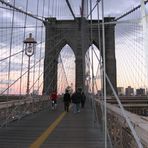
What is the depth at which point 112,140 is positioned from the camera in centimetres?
573

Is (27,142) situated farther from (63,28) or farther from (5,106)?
(63,28)

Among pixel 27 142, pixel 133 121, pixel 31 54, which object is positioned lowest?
pixel 27 142

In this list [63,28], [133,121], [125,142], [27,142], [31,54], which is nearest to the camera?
[133,121]

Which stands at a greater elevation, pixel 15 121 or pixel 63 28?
pixel 63 28

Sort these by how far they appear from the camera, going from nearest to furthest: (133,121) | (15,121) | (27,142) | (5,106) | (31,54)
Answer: (133,121) → (27,142) → (5,106) → (15,121) → (31,54)

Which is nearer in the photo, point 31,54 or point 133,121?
point 133,121

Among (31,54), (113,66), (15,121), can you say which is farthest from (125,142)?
(113,66)

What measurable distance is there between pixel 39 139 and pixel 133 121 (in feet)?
12.7

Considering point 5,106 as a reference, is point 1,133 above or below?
below

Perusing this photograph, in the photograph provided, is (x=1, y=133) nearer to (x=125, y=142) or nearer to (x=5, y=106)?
(x=5, y=106)

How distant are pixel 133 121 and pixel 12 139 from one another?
399 centimetres

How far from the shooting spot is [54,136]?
7.62 m

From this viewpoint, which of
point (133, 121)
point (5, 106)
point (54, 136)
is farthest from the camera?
point (5, 106)

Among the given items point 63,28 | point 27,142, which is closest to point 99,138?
point 27,142
